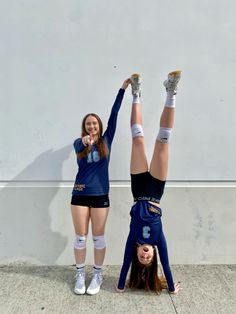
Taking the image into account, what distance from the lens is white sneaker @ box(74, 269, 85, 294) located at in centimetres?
324

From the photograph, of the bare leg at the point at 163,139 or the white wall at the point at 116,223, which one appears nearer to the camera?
the bare leg at the point at 163,139

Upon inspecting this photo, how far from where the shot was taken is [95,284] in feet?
10.8

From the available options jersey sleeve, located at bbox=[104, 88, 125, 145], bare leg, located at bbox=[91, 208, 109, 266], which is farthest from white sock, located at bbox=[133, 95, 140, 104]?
bare leg, located at bbox=[91, 208, 109, 266]

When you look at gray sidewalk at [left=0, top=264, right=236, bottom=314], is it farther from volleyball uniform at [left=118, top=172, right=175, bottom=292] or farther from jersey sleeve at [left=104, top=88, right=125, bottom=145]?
jersey sleeve at [left=104, top=88, right=125, bottom=145]

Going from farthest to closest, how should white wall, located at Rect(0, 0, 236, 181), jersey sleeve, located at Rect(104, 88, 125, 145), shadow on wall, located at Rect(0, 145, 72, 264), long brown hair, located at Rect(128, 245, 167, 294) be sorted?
shadow on wall, located at Rect(0, 145, 72, 264) → white wall, located at Rect(0, 0, 236, 181) → jersey sleeve, located at Rect(104, 88, 125, 145) → long brown hair, located at Rect(128, 245, 167, 294)

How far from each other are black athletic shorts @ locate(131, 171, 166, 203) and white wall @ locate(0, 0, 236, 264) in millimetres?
441

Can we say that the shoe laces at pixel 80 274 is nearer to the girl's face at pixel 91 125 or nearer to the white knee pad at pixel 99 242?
the white knee pad at pixel 99 242

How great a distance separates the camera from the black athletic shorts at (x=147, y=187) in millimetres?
3273

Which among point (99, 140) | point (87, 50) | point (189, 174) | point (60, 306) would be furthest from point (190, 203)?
point (87, 50)

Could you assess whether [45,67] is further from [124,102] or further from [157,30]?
[157,30]

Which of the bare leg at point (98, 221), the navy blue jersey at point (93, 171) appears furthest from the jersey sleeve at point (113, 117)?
the bare leg at point (98, 221)

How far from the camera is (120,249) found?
381cm

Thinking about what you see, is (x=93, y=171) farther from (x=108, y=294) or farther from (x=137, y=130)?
(x=108, y=294)

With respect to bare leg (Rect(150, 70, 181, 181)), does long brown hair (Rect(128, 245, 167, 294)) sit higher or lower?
lower
